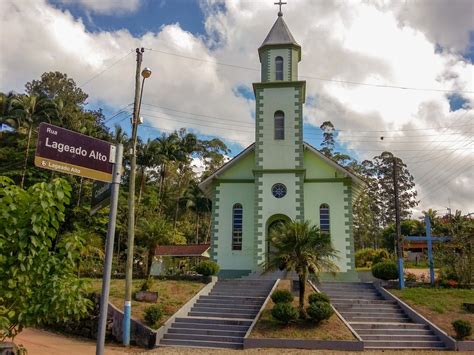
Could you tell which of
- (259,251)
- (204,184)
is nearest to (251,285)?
(259,251)

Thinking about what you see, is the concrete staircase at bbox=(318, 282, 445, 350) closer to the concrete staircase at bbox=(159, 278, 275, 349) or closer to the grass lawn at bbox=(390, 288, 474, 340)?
the grass lawn at bbox=(390, 288, 474, 340)

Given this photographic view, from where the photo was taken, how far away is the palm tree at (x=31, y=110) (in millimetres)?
32875

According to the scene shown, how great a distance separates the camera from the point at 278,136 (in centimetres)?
2516

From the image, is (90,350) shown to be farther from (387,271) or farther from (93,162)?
(387,271)

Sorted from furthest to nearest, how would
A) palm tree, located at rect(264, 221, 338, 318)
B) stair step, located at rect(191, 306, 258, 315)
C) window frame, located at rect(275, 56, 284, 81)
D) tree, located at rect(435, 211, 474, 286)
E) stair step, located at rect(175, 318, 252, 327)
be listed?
1. window frame, located at rect(275, 56, 284, 81)
2. tree, located at rect(435, 211, 474, 286)
3. stair step, located at rect(191, 306, 258, 315)
4. stair step, located at rect(175, 318, 252, 327)
5. palm tree, located at rect(264, 221, 338, 318)

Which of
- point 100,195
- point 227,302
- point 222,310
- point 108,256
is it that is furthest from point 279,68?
point 108,256

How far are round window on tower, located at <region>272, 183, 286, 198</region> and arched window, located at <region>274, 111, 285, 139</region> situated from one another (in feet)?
9.60

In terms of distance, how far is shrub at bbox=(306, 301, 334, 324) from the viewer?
14.6 m

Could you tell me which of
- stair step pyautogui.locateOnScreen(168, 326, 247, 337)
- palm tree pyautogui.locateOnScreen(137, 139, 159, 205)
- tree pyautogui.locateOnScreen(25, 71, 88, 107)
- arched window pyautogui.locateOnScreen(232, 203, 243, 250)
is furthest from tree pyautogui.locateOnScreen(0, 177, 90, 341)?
tree pyautogui.locateOnScreen(25, 71, 88, 107)

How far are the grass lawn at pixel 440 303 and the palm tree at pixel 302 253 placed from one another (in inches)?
167

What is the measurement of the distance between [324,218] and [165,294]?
10370 mm

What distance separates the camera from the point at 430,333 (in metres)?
15.0

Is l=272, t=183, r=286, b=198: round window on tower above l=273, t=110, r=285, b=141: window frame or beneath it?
beneath

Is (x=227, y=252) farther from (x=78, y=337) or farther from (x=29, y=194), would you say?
(x=29, y=194)
